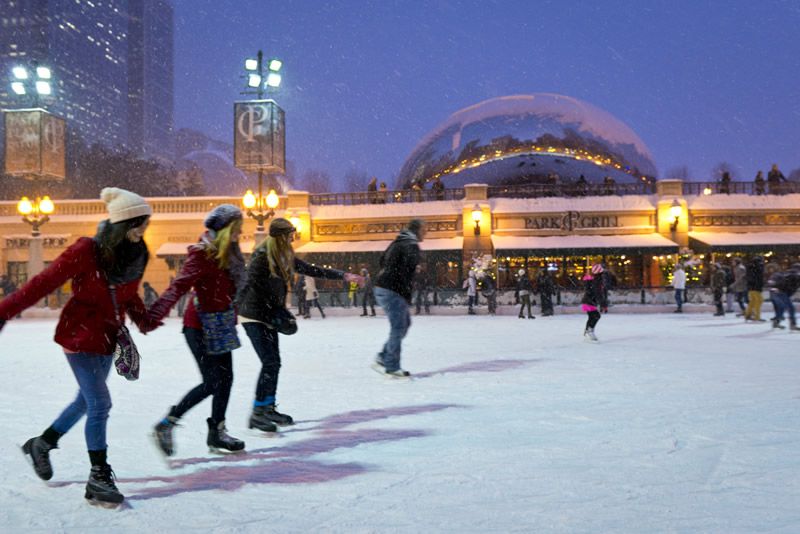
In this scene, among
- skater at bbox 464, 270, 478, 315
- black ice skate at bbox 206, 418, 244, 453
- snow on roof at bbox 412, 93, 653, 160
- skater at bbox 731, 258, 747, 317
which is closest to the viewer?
black ice skate at bbox 206, 418, 244, 453

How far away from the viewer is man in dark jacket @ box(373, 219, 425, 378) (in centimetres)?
651

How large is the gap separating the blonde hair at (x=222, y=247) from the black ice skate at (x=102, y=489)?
3.93ft

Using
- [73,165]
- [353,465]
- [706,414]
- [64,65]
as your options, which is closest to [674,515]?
[353,465]

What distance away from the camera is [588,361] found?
792 cm

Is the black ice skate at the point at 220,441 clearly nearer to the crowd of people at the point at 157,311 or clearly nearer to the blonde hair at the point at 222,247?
the crowd of people at the point at 157,311

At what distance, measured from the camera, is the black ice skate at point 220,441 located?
3.85 metres

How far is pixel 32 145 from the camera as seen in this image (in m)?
16.5

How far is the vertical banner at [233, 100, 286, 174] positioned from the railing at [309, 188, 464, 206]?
1334 centimetres

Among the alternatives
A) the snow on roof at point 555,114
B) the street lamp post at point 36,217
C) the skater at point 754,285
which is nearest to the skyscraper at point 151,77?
the snow on roof at point 555,114

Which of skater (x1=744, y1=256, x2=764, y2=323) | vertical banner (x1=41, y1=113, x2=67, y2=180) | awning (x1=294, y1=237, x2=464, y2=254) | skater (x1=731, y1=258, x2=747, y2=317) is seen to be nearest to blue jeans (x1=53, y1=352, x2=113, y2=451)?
skater (x1=744, y1=256, x2=764, y2=323)

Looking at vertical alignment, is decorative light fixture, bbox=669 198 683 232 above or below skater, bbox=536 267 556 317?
above

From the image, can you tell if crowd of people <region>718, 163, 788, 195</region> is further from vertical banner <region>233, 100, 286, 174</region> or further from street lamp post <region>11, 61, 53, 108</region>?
street lamp post <region>11, 61, 53, 108</region>

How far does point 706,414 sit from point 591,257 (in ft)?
75.0

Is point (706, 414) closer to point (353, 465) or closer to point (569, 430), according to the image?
point (569, 430)
